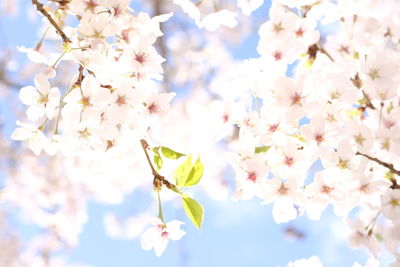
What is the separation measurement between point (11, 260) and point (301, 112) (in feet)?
19.5

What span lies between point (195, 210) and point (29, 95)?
44cm

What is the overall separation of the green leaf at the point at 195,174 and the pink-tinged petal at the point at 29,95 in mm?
373

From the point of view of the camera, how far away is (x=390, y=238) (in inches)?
49.2

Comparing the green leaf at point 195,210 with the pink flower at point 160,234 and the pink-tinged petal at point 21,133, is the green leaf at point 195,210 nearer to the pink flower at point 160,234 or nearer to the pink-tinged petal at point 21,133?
the pink flower at point 160,234

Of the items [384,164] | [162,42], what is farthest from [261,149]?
[162,42]

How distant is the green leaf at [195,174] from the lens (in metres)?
1.16

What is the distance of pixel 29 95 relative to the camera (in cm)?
118

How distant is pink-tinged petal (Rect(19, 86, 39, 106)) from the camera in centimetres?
117

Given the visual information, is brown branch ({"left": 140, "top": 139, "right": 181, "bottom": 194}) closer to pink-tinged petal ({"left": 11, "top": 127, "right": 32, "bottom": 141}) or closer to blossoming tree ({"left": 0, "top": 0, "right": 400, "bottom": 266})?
blossoming tree ({"left": 0, "top": 0, "right": 400, "bottom": 266})

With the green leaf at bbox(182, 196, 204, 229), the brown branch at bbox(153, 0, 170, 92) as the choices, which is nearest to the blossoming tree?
the green leaf at bbox(182, 196, 204, 229)

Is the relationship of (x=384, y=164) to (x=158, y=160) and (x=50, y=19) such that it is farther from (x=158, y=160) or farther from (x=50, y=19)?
(x=50, y=19)

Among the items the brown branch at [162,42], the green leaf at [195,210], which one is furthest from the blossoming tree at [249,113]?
the brown branch at [162,42]

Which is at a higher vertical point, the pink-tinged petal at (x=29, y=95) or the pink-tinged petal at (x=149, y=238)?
the pink-tinged petal at (x=29, y=95)

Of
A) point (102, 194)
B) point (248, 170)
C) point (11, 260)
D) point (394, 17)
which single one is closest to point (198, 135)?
point (102, 194)
